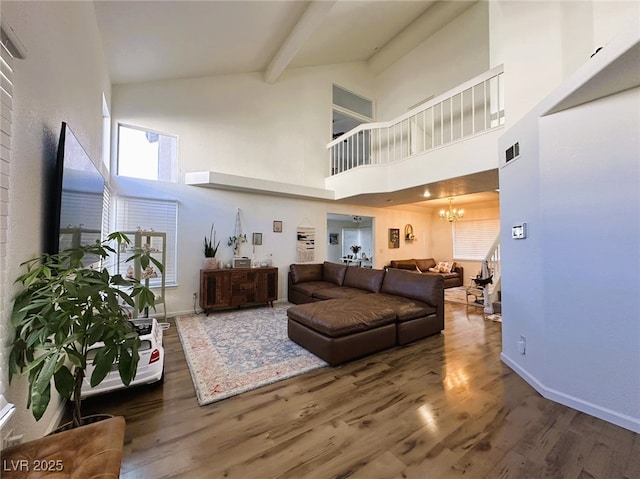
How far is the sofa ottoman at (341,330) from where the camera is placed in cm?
277

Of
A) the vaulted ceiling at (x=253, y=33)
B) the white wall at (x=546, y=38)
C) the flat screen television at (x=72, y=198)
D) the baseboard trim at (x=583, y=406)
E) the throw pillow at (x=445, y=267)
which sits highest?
the vaulted ceiling at (x=253, y=33)

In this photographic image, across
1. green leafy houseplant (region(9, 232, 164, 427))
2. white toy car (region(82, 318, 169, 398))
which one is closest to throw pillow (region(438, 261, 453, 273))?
white toy car (region(82, 318, 169, 398))

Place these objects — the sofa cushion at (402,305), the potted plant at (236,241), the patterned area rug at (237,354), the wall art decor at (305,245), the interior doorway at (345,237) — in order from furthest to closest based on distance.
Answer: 1. the interior doorway at (345,237)
2. the wall art decor at (305,245)
3. the potted plant at (236,241)
4. the sofa cushion at (402,305)
5. the patterned area rug at (237,354)

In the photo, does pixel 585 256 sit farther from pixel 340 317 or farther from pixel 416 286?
pixel 340 317

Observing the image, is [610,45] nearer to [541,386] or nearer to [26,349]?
[541,386]

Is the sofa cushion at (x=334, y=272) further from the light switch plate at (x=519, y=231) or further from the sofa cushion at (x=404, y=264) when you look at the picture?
the light switch plate at (x=519, y=231)

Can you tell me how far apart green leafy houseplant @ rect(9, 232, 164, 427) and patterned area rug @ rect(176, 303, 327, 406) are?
3.69 feet

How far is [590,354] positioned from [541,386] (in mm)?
483

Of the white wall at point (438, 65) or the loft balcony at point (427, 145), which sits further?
the white wall at point (438, 65)

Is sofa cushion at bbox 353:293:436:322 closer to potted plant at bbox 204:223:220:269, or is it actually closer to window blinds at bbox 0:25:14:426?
potted plant at bbox 204:223:220:269

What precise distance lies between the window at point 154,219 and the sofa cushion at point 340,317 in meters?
2.79

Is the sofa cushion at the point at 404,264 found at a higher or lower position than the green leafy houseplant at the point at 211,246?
lower

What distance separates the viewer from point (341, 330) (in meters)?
2.78

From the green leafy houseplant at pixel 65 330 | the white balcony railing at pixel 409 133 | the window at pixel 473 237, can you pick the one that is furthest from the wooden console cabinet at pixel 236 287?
the window at pixel 473 237
